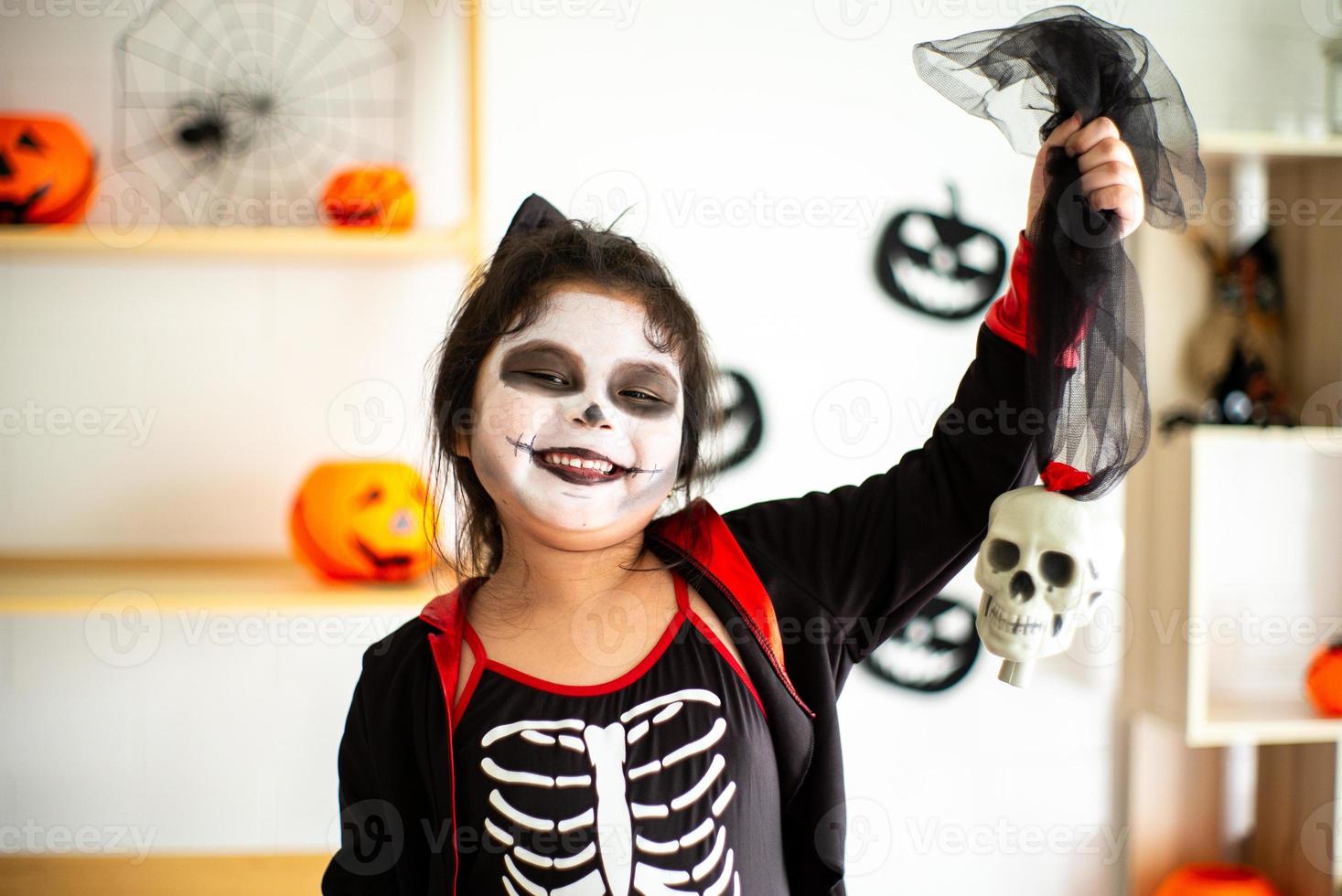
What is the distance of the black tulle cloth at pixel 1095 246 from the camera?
769 mm

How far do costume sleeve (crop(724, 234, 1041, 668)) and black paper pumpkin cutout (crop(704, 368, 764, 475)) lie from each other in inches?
27.9

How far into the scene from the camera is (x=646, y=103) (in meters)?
1.70

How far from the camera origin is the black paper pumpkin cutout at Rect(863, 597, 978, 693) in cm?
173

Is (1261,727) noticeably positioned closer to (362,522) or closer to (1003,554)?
(1003,554)

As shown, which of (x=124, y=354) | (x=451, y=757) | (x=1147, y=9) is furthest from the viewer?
(x=1147, y=9)

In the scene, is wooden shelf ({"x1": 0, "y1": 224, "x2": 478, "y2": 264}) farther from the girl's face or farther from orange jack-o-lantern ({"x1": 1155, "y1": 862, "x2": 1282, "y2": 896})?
orange jack-o-lantern ({"x1": 1155, "y1": 862, "x2": 1282, "y2": 896})

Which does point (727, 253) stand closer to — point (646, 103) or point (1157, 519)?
point (646, 103)

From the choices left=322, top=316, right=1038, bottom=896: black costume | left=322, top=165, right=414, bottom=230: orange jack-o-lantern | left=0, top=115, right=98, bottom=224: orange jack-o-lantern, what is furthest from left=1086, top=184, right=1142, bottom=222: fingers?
left=0, top=115, right=98, bottom=224: orange jack-o-lantern

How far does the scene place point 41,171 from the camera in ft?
4.71

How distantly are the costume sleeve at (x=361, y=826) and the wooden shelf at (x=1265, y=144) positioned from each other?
4.47 ft

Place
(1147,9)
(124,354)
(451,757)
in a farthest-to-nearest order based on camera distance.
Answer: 1. (1147,9)
2. (124,354)
3. (451,757)

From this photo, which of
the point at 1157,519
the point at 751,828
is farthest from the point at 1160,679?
the point at 751,828

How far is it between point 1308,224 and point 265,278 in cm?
162

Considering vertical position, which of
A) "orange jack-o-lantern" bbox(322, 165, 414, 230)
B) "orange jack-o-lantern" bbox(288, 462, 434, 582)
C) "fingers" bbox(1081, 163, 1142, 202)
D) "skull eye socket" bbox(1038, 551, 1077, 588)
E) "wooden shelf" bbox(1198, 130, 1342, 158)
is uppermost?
"wooden shelf" bbox(1198, 130, 1342, 158)
